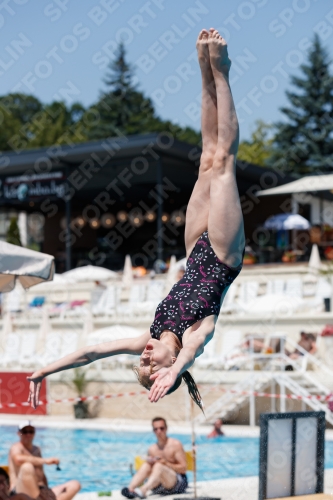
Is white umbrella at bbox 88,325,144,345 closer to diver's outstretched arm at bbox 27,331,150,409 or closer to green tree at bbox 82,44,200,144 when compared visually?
diver's outstretched arm at bbox 27,331,150,409

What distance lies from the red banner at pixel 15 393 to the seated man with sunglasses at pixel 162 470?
19.9ft

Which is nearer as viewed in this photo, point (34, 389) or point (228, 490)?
point (34, 389)

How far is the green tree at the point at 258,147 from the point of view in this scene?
45281 mm

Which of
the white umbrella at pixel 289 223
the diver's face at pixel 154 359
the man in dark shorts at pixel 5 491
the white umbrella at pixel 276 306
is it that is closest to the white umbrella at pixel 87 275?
the white umbrella at pixel 289 223

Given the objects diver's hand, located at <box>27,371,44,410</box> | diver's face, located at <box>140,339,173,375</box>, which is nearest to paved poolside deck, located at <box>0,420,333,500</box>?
diver's hand, located at <box>27,371,44,410</box>

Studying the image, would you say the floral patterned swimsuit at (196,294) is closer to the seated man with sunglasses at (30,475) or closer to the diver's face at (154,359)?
the diver's face at (154,359)

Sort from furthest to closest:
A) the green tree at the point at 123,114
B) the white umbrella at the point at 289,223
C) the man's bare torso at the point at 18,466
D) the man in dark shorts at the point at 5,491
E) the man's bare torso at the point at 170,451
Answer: the green tree at the point at 123,114
the white umbrella at the point at 289,223
the man's bare torso at the point at 170,451
the man's bare torso at the point at 18,466
the man in dark shorts at the point at 5,491

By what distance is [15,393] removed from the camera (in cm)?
1502

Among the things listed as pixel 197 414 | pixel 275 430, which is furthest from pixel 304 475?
pixel 197 414

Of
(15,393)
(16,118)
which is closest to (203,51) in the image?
(15,393)

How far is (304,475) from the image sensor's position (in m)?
6.91

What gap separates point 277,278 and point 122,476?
949 cm

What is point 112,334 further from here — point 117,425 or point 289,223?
point 289,223

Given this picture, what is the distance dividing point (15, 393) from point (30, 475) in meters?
7.51
